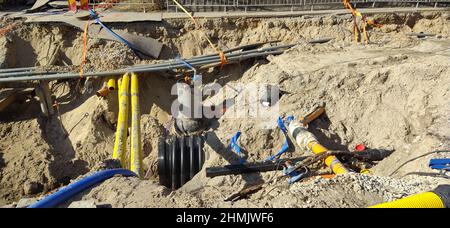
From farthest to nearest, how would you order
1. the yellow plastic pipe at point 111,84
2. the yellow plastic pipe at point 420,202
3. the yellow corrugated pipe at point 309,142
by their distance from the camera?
the yellow plastic pipe at point 111,84 < the yellow corrugated pipe at point 309,142 < the yellow plastic pipe at point 420,202

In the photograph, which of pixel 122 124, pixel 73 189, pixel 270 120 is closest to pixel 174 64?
pixel 122 124

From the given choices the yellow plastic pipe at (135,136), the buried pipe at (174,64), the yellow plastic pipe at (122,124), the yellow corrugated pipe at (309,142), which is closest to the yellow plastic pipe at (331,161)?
the yellow corrugated pipe at (309,142)

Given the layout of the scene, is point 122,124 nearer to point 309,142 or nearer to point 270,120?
point 270,120

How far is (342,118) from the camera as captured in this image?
22.0ft

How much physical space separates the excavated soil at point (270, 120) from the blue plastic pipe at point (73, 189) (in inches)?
3.6

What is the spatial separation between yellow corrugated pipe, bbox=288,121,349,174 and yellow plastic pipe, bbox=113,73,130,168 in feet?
8.96

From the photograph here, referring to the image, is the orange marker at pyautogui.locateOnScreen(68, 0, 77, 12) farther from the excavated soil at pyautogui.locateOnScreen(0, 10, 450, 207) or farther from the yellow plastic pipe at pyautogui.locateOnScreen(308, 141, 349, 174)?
the yellow plastic pipe at pyautogui.locateOnScreen(308, 141, 349, 174)

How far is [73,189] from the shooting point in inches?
153

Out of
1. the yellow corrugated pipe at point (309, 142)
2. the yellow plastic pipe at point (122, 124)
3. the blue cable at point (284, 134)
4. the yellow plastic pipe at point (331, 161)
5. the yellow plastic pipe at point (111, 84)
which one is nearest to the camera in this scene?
the yellow plastic pipe at point (331, 161)

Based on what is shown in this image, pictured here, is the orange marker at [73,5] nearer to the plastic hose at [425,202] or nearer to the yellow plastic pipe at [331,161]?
the yellow plastic pipe at [331,161]

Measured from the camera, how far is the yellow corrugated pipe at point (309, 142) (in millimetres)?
5164

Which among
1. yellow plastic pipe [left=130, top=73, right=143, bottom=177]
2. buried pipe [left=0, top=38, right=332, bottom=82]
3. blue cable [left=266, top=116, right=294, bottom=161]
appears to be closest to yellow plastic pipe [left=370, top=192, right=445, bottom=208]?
blue cable [left=266, top=116, right=294, bottom=161]

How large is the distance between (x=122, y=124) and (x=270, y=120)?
2.61m
